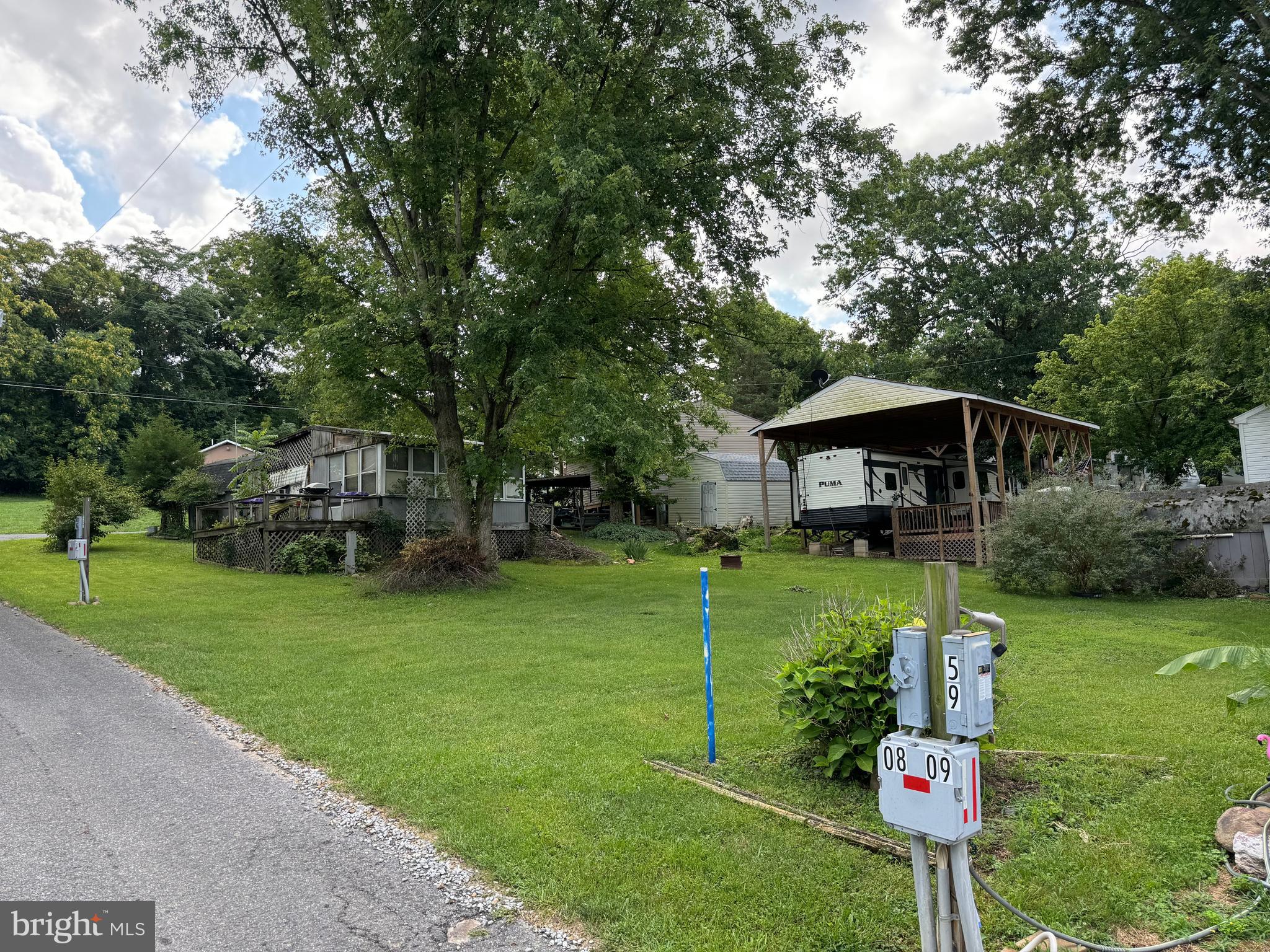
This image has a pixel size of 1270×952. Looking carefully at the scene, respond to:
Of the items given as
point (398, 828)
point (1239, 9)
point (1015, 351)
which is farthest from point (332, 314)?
point (1015, 351)

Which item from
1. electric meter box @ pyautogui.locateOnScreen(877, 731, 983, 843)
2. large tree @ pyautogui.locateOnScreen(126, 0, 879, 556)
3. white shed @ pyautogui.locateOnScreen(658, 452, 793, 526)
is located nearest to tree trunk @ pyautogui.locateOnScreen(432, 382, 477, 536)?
large tree @ pyautogui.locateOnScreen(126, 0, 879, 556)

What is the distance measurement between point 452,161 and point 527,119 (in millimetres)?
1947

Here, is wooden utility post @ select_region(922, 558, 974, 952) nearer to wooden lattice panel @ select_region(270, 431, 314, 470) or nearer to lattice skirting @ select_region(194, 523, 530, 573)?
lattice skirting @ select_region(194, 523, 530, 573)

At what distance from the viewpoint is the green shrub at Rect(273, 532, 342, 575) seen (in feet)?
56.9

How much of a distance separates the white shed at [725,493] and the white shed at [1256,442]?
14342 millimetres

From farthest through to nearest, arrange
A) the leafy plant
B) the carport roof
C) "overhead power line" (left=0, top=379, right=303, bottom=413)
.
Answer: "overhead power line" (left=0, top=379, right=303, bottom=413), the carport roof, the leafy plant

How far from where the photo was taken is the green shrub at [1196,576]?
13.2 meters

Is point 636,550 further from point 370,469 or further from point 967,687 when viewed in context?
point 967,687

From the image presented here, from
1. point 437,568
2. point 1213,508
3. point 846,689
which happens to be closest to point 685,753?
point 846,689

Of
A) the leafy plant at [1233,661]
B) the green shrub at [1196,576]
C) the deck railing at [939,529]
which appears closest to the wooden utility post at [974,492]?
the deck railing at [939,529]

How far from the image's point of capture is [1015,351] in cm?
3281

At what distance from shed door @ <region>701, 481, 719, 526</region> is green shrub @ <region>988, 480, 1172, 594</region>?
17.3 metres

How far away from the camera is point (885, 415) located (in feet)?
68.8

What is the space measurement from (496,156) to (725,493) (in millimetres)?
18331
